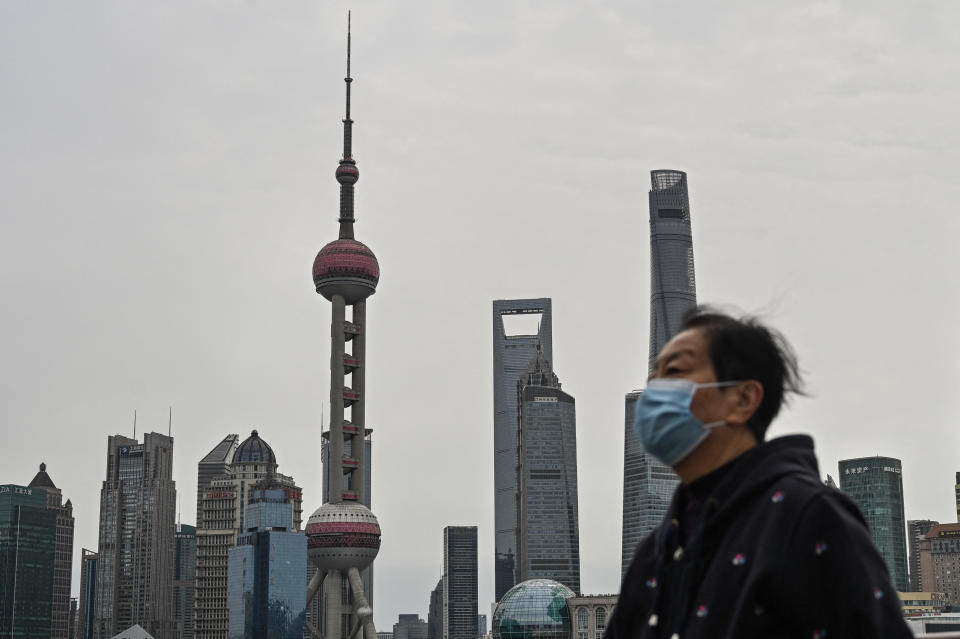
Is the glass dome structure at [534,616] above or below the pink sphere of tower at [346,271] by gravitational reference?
below

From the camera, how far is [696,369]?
5250 mm

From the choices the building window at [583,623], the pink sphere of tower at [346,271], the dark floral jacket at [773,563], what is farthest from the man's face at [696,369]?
the building window at [583,623]

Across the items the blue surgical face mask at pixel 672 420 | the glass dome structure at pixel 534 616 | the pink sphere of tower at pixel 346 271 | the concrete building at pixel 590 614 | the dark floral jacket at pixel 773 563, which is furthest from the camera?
the concrete building at pixel 590 614

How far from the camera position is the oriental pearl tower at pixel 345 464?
171863 millimetres

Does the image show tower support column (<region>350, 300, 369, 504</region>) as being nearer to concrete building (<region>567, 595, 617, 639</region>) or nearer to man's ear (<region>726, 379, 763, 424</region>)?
concrete building (<region>567, 595, 617, 639</region>)

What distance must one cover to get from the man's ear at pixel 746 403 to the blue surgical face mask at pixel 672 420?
0.04m

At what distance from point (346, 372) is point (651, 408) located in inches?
6869

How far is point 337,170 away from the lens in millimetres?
190125

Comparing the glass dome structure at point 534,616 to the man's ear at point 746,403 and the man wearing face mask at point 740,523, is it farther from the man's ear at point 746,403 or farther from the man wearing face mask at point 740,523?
the man's ear at point 746,403

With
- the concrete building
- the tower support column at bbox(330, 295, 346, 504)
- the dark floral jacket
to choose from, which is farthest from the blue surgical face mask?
the concrete building

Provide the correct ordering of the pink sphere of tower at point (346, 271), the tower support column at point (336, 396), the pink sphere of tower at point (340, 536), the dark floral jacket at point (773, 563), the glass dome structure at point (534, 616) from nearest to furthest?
the dark floral jacket at point (773, 563) → the glass dome structure at point (534, 616) → the tower support column at point (336, 396) → the pink sphere of tower at point (340, 536) → the pink sphere of tower at point (346, 271)

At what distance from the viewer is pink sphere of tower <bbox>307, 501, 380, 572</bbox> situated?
17125cm

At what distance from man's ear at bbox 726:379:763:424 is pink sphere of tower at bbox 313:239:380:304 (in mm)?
176002

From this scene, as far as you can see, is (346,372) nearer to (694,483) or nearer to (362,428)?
(362,428)
